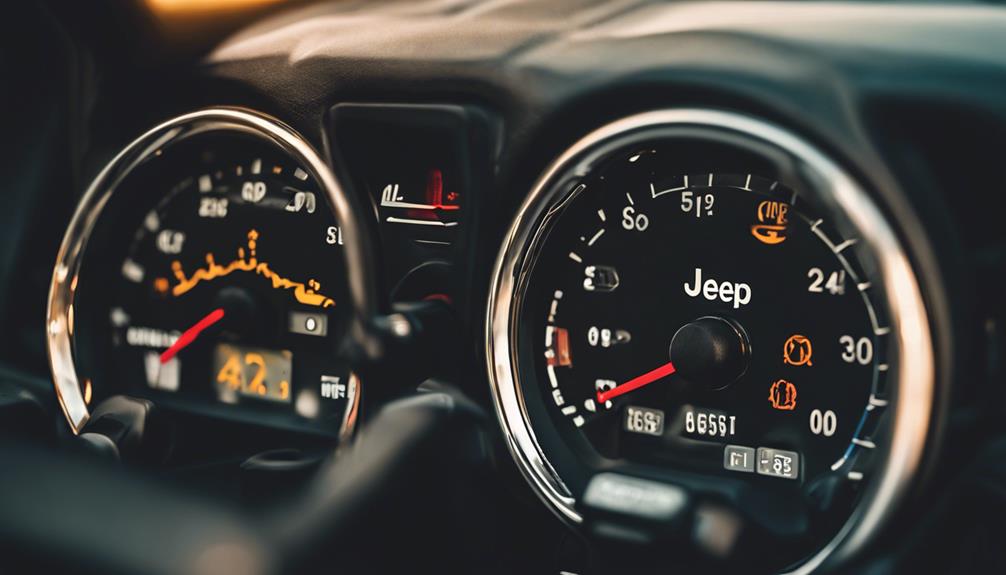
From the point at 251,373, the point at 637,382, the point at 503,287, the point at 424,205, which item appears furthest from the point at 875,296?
the point at 251,373

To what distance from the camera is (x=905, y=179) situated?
174 centimetres

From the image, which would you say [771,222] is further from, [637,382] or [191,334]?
[191,334]

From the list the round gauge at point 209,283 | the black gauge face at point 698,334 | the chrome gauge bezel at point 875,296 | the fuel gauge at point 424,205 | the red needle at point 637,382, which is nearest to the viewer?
the chrome gauge bezel at point 875,296

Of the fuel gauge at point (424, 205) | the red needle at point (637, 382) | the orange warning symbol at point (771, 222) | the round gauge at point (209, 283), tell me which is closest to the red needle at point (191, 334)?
the round gauge at point (209, 283)

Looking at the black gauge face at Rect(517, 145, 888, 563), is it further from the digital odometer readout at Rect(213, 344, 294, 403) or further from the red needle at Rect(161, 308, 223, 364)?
the red needle at Rect(161, 308, 223, 364)

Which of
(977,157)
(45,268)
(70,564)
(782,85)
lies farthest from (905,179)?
(45,268)

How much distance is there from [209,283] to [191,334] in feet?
0.35

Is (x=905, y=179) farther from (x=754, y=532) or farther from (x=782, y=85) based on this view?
(x=754, y=532)

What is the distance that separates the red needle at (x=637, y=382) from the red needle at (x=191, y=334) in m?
0.75

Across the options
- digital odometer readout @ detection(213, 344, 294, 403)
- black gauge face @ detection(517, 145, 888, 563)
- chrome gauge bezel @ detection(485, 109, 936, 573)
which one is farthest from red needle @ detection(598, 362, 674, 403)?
digital odometer readout @ detection(213, 344, 294, 403)

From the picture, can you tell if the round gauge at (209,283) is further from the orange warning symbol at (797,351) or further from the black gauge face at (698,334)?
the orange warning symbol at (797,351)

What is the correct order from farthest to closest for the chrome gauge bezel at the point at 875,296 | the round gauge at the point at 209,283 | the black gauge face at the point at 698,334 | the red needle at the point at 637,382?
the round gauge at the point at 209,283 < the red needle at the point at 637,382 < the black gauge face at the point at 698,334 < the chrome gauge bezel at the point at 875,296

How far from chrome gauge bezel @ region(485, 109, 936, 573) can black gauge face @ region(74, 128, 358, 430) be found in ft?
1.22

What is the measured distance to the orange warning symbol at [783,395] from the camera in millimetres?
1979
